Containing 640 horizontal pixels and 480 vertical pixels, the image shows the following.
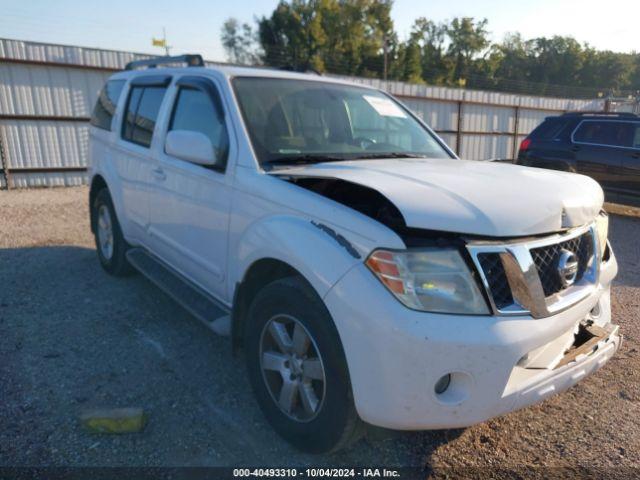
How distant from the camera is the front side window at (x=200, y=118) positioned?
3039 mm

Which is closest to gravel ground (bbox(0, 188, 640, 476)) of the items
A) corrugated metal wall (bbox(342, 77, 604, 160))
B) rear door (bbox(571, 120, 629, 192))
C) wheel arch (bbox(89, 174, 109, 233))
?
wheel arch (bbox(89, 174, 109, 233))

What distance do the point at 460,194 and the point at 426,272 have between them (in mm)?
453

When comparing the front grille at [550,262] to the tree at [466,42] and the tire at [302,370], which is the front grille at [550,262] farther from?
the tree at [466,42]

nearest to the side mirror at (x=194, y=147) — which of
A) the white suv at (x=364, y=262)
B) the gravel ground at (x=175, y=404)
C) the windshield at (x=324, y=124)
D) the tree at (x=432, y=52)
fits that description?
the white suv at (x=364, y=262)

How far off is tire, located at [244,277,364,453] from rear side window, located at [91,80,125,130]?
328 cm

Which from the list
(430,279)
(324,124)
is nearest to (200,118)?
(324,124)

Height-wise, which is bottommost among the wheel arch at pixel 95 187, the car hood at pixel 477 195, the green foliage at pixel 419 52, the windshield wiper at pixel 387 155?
the wheel arch at pixel 95 187

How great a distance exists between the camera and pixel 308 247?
2.19 metres

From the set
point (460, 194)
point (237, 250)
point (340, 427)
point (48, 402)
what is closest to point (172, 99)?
point (237, 250)

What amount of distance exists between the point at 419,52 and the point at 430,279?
69.0 m

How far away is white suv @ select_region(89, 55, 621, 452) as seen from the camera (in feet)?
6.35

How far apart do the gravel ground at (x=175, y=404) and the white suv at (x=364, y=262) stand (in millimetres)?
357

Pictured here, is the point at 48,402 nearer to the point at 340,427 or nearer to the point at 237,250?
the point at 237,250

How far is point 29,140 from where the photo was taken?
34.0ft
